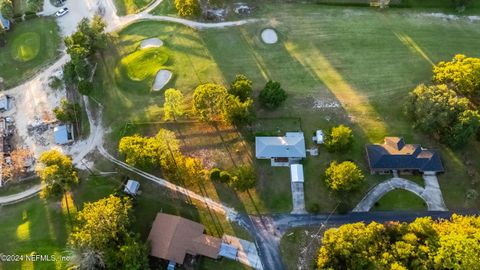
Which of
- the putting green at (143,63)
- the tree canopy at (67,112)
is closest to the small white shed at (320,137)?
the putting green at (143,63)

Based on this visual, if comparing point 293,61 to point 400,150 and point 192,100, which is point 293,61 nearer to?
point 192,100

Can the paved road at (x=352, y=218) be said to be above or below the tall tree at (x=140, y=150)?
below

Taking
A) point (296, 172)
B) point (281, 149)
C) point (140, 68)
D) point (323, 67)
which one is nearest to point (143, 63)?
point (140, 68)

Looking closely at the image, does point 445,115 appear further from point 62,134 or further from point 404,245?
point 62,134

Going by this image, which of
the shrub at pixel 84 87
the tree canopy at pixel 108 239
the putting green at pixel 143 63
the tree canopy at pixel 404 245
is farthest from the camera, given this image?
the putting green at pixel 143 63

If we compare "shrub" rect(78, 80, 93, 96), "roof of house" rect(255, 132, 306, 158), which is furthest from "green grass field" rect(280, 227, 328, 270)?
"shrub" rect(78, 80, 93, 96)

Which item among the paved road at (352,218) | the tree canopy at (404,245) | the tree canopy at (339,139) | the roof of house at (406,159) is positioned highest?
the tree canopy at (339,139)

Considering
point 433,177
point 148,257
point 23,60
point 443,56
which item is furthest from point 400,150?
point 23,60

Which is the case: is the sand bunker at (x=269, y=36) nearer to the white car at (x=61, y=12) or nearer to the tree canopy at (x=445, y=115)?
the tree canopy at (x=445, y=115)
